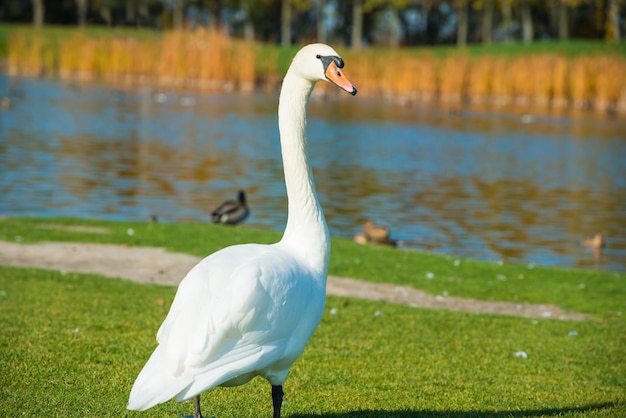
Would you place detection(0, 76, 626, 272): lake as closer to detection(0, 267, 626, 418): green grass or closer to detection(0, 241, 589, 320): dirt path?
detection(0, 241, 589, 320): dirt path

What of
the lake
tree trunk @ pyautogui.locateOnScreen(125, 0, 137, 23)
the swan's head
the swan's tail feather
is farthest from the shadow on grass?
tree trunk @ pyautogui.locateOnScreen(125, 0, 137, 23)

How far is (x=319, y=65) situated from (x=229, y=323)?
173 centimetres

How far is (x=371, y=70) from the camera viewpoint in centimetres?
5325

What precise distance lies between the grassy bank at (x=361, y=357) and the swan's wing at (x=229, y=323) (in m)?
1.24

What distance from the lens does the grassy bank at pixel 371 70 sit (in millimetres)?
45906

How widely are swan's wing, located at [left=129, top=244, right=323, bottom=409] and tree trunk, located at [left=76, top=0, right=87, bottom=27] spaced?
8149 centimetres

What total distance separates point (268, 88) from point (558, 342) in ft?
154

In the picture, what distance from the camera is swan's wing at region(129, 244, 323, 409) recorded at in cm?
487

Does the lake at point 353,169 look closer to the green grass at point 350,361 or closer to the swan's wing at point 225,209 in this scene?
the swan's wing at point 225,209

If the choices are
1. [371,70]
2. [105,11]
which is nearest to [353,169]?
[371,70]

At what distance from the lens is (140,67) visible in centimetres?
5275

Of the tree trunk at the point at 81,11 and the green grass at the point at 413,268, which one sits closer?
the green grass at the point at 413,268

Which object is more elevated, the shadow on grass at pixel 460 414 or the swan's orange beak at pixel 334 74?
the swan's orange beak at pixel 334 74

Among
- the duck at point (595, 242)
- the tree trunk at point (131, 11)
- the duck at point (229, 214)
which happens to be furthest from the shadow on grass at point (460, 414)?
the tree trunk at point (131, 11)
